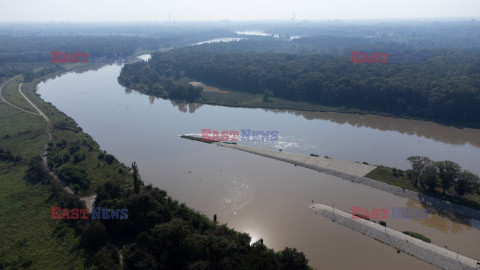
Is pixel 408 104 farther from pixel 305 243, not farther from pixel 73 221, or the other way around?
pixel 73 221

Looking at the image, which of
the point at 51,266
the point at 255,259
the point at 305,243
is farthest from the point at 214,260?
the point at 51,266

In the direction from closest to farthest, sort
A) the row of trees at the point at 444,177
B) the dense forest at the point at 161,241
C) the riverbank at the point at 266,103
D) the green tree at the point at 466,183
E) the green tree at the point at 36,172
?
the dense forest at the point at 161,241, the green tree at the point at 466,183, the row of trees at the point at 444,177, the green tree at the point at 36,172, the riverbank at the point at 266,103

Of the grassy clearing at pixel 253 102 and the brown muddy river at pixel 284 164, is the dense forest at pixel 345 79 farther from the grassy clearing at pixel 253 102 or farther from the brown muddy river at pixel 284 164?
the brown muddy river at pixel 284 164

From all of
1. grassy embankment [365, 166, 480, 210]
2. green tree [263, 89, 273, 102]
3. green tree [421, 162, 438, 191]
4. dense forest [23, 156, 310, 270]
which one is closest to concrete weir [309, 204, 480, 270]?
grassy embankment [365, 166, 480, 210]

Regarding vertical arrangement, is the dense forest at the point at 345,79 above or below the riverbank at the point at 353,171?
above

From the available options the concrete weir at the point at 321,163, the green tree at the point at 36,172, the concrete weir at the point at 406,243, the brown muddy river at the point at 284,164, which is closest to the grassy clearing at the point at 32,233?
the green tree at the point at 36,172

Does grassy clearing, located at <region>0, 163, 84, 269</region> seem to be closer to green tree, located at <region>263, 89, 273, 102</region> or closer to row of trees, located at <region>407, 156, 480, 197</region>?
row of trees, located at <region>407, 156, 480, 197</region>
